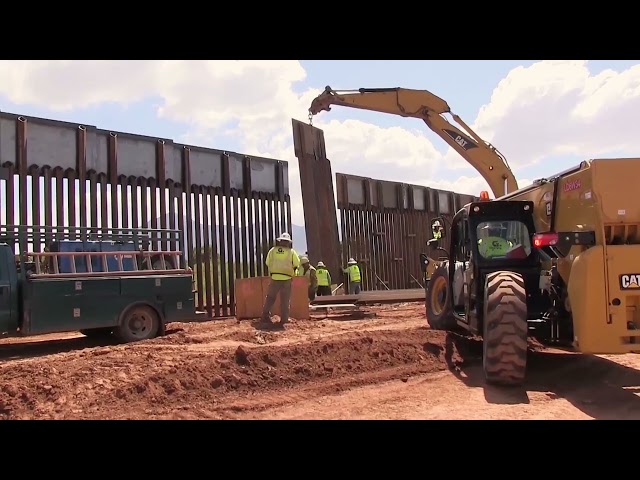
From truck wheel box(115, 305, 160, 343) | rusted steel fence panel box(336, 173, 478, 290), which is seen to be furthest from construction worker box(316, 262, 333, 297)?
truck wheel box(115, 305, 160, 343)

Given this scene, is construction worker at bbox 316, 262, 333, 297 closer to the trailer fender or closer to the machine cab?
the trailer fender

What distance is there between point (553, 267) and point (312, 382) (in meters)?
3.26

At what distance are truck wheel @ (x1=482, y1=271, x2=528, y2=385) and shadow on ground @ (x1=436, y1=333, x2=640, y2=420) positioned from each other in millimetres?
262

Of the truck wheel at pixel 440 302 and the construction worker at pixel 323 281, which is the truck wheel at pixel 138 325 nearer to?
the truck wheel at pixel 440 302

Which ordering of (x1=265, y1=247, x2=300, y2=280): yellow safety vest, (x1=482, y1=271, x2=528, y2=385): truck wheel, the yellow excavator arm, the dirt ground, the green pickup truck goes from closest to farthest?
the dirt ground < (x1=482, y1=271, x2=528, y2=385): truck wheel < the green pickup truck < (x1=265, y1=247, x2=300, y2=280): yellow safety vest < the yellow excavator arm

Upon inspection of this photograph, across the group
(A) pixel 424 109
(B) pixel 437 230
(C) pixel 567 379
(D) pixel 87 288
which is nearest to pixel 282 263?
(B) pixel 437 230

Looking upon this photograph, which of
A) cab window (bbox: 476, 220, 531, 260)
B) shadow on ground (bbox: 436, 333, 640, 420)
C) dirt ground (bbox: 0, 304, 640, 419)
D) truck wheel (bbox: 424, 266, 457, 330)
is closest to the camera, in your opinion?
dirt ground (bbox: 0, 304, 640, 419)

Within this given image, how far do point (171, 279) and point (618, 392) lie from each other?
8.09 meters

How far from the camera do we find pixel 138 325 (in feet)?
36.7

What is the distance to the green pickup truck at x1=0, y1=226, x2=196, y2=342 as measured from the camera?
984 centimetres

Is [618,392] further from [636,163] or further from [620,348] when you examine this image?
[636,163]

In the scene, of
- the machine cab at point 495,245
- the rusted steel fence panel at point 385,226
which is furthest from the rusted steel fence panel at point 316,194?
the machine cab at point 495,245

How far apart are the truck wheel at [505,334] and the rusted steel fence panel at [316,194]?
429 inches
